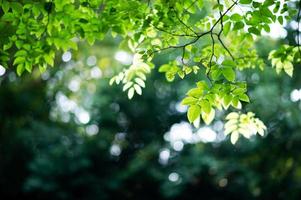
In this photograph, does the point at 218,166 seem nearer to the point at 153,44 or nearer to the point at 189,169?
the point at 189,169

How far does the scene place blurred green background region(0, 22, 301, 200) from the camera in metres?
11.2

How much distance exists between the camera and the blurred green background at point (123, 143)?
1117 centimetres

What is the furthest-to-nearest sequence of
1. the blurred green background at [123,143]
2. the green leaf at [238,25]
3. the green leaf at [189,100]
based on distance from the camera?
the blurred green background at [123,143], the green leaf at [238,25], the green leaf at [189,100]

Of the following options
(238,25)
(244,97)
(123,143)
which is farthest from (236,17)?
(123,143)

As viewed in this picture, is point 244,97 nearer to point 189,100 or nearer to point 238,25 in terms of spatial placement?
point 189,100

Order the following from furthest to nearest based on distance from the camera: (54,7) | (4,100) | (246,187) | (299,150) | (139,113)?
(139,113)
(4,100)
(246,187)
(299,150)
(54,7)

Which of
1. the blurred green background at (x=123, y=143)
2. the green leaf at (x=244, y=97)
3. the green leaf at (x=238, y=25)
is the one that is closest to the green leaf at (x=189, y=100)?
the green leaf at (x=244, y=97)

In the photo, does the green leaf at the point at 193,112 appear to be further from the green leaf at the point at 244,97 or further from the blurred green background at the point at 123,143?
the blurred green background at the point at 123,143

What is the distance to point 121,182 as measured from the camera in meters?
12.4

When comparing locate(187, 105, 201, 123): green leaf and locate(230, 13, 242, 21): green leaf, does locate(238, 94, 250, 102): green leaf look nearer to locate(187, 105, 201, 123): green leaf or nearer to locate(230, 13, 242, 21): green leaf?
locate(187, 105, 201, 123): green leaf

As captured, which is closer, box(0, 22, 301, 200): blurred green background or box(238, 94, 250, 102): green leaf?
box(238, 94, 250, 102): green leaf

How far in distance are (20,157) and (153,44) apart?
1058 cm

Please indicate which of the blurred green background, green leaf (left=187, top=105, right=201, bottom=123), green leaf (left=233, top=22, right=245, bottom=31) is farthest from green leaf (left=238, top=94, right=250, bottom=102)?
the blurred green background

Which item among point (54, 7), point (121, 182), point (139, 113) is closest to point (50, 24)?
point (54, 7)
